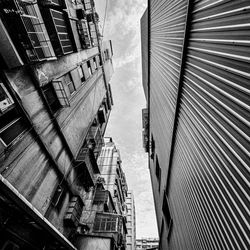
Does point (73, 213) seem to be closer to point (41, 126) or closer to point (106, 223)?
point (106, 223)

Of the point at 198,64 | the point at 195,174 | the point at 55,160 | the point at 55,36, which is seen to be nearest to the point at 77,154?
the point at 55,160

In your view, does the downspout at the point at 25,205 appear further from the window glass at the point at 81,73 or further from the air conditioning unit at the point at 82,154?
the window glass at the point at 81,73

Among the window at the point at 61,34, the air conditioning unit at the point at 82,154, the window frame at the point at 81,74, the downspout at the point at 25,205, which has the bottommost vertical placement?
the air conditioning unit at the point at 82,154

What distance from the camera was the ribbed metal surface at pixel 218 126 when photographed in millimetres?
2791

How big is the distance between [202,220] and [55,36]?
12045 mm

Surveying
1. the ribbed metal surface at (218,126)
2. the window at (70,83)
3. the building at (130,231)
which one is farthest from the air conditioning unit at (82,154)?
the building at (130,231)

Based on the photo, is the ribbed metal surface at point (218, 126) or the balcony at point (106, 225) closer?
the ribbed metal surface at point (218, 126)

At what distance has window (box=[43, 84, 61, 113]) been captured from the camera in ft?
29.7

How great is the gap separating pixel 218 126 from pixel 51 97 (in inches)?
371

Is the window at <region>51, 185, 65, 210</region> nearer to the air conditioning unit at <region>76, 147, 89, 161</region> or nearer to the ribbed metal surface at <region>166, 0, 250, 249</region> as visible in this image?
the air conditioning unit at <region>76, 147, 89, 161</region>

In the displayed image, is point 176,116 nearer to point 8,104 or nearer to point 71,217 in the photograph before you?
point 8,104

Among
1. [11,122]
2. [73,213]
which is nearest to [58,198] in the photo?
[73,213]

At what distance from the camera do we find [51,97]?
9.41 metres

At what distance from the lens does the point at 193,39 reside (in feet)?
16.8
